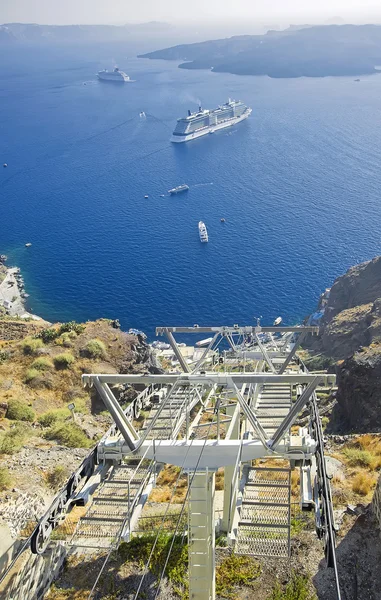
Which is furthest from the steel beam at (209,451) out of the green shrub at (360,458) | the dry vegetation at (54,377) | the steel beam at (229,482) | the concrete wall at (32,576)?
the dry vegetation at (54,377)

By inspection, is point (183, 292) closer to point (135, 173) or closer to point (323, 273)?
point (323, 273)

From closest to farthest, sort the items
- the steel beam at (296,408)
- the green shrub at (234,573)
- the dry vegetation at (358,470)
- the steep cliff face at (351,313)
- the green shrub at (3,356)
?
the steel beam at (296,408), the green shrub at (234,573), the dry vegetation at (358,470), the green shrub at (3,356), the steep cliff face at (351,313)

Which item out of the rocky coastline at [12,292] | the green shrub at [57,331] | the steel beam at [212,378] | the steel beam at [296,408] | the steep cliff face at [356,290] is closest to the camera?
the steel beam at [296,408]

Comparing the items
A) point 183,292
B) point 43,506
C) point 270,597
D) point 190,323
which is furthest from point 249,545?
point 183,292

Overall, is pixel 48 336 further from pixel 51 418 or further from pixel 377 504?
pixel 377 504

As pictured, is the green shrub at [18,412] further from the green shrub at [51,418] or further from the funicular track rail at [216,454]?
the funicular track rail at [216,454]

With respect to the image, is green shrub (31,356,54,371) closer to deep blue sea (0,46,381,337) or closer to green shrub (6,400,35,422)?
green shrub (6,400,35,422)
